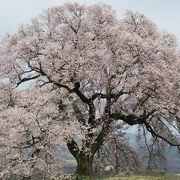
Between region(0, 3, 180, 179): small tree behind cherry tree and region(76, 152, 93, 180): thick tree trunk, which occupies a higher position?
region(0, 3, 180, 179): small tree behind cherry tree

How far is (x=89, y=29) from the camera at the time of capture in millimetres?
37844

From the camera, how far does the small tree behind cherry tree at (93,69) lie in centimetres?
3603

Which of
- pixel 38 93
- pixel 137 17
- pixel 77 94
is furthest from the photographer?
pixel 137 17

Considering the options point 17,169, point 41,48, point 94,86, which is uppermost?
point 41,48

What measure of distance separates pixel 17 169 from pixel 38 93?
7273 mm

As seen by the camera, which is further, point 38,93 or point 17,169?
point 38,93

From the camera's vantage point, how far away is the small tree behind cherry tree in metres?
36.0

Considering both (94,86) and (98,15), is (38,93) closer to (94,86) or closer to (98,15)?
(94,86)

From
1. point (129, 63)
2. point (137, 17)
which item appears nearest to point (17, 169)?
point (129, 63)

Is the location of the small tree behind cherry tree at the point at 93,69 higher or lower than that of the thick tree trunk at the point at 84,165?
higher

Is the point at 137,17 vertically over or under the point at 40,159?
over

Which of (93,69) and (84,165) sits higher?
(93,69)

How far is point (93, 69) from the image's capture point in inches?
1438

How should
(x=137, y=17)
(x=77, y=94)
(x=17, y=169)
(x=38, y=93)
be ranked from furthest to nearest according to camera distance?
(x=137, y=17) < (x=77, y=94) < (x=38, y=93) < (x=17, y=169)
